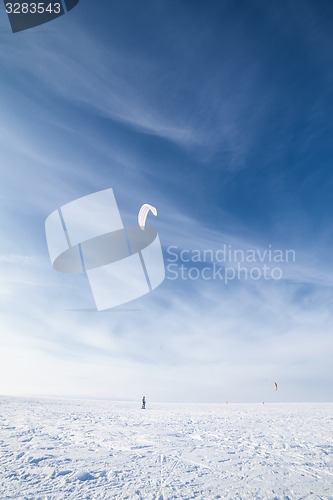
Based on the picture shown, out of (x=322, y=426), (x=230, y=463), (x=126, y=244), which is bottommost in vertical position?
(x=322, y=426)

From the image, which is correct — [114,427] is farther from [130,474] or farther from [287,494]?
[287,494]

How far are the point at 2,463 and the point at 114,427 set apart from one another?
7094 mm

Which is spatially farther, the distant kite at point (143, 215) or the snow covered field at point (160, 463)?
the distant kite at point (143, 215)

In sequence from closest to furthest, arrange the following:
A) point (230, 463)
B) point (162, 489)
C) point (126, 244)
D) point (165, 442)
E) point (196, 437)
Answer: point (162, 489)
point (230, 463)
point (165, 442)
point (196, 437)
point (126, 244)

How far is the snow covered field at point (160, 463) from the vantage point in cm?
631

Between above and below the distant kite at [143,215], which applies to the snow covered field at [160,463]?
below

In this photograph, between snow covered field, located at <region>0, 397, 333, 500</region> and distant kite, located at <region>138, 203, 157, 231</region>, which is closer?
snow covered field, located at <region>0, 397, 333, 500</region>

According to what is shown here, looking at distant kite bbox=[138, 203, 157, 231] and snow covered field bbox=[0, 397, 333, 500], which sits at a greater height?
distant kite bbox=[138, 203, 157, 231]

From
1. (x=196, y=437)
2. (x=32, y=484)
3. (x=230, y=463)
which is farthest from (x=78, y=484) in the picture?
(x=196, y=437)

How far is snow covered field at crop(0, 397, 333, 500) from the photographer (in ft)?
20.7

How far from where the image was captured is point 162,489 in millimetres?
6336

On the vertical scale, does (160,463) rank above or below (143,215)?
below

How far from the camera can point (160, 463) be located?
8109mm

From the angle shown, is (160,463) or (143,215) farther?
(143,215)
